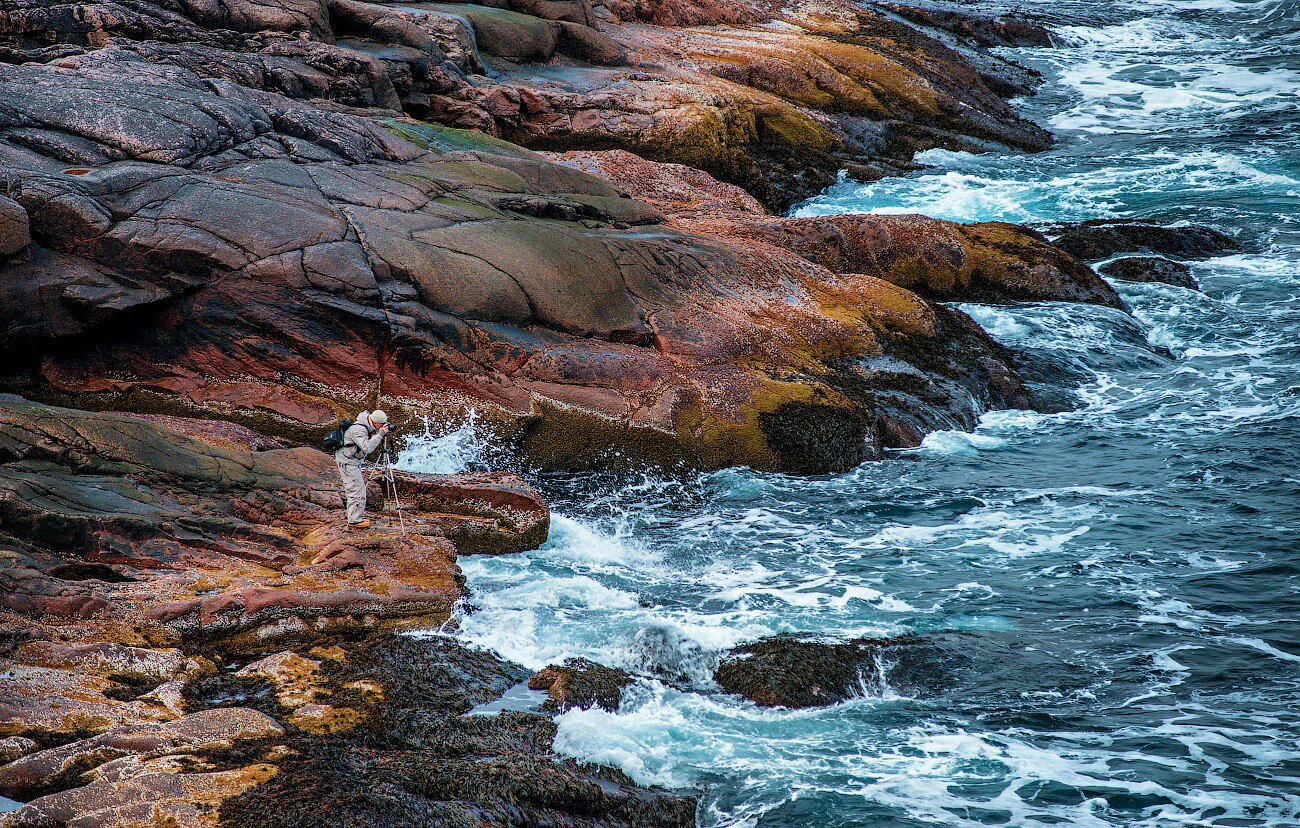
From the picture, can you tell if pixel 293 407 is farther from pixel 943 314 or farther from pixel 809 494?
pixel 943 314

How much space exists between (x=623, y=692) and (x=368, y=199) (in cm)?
894

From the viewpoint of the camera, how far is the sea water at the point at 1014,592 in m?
8.27

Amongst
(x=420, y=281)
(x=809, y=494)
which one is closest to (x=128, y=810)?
(x=420, y=281)

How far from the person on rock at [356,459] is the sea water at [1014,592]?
1.41 metres

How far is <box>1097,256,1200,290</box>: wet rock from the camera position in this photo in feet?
68.7

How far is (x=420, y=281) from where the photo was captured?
45.8ft

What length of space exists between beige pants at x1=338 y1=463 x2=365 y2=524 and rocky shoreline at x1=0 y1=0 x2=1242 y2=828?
0.27m

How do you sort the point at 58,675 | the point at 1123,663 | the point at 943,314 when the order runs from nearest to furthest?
the point at 58,675, the point at 1123,663, the point at 943,314

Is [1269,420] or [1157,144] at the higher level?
[1157,144]

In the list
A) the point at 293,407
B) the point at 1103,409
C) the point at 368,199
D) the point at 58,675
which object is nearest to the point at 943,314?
the point at 1103,409

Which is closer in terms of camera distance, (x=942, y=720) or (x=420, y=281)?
(x=942, y=720)

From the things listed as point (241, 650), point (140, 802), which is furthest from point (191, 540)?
point (140, 802)

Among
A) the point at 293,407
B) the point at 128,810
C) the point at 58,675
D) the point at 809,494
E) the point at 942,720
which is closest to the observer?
the point at 128,810

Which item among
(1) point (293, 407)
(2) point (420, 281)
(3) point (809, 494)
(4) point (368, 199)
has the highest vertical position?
(4) point (368, 199)
